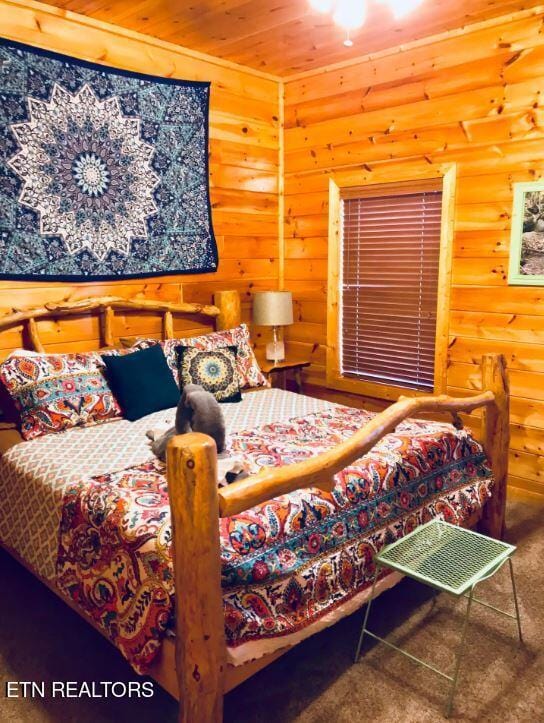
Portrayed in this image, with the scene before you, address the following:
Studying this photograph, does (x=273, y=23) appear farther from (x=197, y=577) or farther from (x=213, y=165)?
(x=197, y=577)

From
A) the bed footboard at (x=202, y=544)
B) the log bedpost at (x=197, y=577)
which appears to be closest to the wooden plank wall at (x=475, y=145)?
the bed footboard at (x=202, y=544)

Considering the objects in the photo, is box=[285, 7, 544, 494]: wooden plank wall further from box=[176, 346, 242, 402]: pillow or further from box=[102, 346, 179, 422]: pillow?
box=[102, 346, 179, 422]: pillow

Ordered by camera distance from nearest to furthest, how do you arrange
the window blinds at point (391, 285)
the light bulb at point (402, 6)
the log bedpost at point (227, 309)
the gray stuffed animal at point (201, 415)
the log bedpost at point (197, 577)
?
the log bedpost at point (197, 577) → the gray stuffed animal at point (201, 415) → the light bulb at point (402, 6) → the window blinds at point (391, 285) → the log bedpost at point (227, 309)

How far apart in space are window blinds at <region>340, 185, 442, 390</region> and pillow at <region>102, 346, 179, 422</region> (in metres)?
1.58

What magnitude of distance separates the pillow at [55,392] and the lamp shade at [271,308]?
1363 mm

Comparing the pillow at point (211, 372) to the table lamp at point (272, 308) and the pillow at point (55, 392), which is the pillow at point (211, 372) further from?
the table lamp at point (272, 308)

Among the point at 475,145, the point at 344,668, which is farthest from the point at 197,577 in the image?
the point at 475,145

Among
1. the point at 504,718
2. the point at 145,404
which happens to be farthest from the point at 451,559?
the point at 145,404

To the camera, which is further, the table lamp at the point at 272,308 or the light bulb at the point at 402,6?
the table lamp at the point at 272,308

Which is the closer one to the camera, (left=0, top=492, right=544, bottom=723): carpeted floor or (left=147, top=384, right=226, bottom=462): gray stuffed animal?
(left=0, top=492, right=544, bottom=723): carpeted floor

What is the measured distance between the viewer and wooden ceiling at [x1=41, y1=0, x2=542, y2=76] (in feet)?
10.2

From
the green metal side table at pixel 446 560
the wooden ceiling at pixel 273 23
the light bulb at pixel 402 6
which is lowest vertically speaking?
the green metal side table at pixel 446 560

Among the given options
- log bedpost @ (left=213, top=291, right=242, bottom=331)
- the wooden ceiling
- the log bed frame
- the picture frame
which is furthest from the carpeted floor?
the wooden ceiling

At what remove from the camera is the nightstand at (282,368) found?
4.11m
